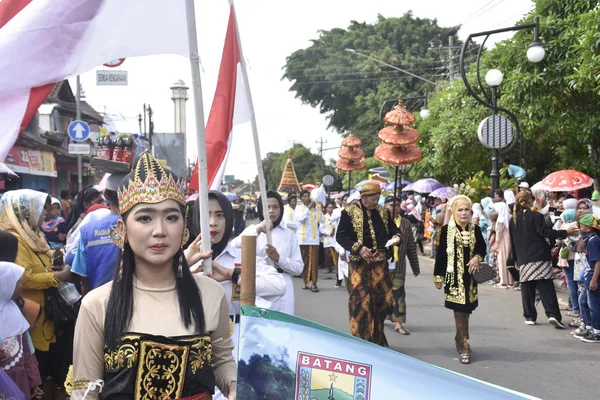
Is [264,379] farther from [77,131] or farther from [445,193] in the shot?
[445,193]

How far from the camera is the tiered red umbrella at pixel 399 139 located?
1010cm

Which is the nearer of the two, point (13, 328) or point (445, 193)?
point (13, 328)

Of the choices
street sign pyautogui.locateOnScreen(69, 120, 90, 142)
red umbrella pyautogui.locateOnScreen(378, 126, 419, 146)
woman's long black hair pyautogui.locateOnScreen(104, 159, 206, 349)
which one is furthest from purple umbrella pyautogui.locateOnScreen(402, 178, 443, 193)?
woman's long black hair pyautogui.locateOnScreen(104, 159, 206, 349)

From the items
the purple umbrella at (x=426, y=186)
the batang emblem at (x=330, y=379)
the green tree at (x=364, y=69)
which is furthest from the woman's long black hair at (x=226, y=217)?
the green tree at (x=364, y=69)

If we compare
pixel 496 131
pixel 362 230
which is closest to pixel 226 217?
pixel 362 230

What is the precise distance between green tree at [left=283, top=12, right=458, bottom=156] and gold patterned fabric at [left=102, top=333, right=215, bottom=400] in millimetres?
41078

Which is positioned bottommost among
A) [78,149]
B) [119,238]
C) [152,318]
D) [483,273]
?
[483,273]

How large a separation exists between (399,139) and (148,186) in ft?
25.9

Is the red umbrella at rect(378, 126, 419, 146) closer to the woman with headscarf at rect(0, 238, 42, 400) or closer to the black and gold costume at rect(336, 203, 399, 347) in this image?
the black and gold costume at rect(336, 203, 399, 347)

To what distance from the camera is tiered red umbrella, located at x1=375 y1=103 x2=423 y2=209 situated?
33.1 feet

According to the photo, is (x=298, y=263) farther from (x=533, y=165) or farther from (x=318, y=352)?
(x=533, y=165)

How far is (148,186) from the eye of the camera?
262 centimetres

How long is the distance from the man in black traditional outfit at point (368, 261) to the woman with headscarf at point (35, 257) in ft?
10.6

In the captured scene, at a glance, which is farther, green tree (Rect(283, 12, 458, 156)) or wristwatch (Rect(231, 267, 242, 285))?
green tree (Rect(283, 12, 458, 156))
